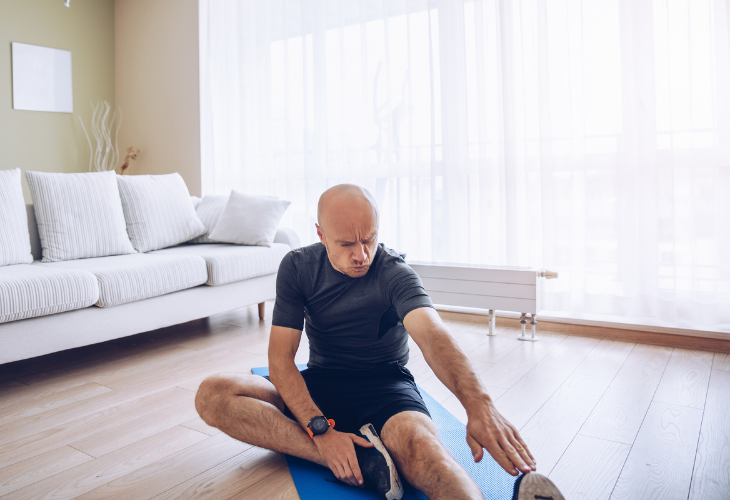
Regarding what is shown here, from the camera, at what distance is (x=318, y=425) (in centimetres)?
126

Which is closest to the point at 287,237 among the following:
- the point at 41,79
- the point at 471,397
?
the point at 471,397

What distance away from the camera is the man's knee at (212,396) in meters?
1.39

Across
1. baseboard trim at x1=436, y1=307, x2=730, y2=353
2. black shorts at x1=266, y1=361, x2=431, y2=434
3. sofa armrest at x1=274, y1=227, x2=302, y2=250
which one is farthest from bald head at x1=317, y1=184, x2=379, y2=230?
sofa armrest at x1=274, y1=227, x2=302, y2=250

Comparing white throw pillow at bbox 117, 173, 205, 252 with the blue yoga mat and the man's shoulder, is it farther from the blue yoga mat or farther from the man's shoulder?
the blue yoga mat

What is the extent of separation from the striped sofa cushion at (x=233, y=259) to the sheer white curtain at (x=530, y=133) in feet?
→ 2.59

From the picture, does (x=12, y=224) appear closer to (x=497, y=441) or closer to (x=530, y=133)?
(x=497, y=441)

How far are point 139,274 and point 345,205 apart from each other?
4.99 ft

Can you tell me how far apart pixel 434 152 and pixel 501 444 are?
250 cm

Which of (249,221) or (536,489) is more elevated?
(249,221)

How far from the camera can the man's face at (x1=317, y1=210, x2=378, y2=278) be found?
4.32 ft

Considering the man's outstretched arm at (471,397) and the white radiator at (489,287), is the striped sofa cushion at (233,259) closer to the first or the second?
the white radiator at (489,287)

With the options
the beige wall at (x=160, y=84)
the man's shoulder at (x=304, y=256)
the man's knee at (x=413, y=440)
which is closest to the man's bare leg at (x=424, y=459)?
the man's knee at (x=413, y=440)

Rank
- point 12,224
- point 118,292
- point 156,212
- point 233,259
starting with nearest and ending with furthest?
point 118,292 < point 12,224 < point 233,259 < point 156,212

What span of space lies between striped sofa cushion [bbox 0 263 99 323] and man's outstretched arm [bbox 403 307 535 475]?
163 centimetres
